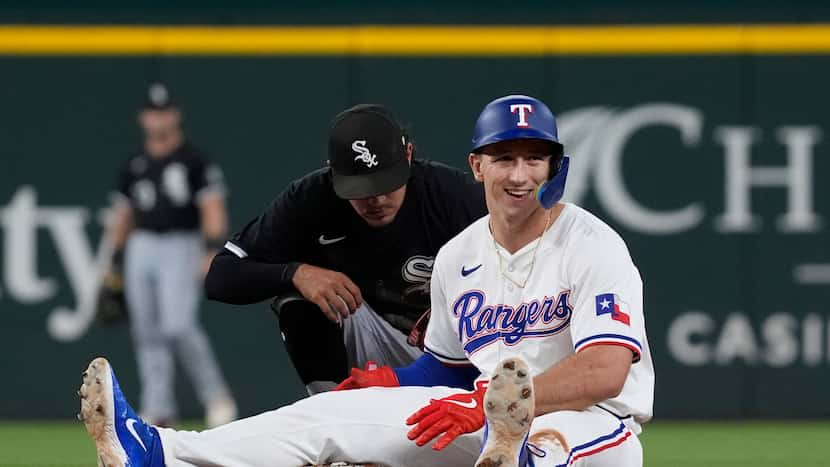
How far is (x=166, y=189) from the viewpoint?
936 cm

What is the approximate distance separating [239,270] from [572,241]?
1.54 metres

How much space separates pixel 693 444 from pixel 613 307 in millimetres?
3924

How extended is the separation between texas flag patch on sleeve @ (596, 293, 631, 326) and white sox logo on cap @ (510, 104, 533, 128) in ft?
1.74

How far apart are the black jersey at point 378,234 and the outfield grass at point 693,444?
1746mm

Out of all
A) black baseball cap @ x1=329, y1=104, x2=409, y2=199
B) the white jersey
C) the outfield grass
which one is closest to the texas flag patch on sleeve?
the white jersey

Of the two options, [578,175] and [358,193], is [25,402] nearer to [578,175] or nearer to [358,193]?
[578,175]

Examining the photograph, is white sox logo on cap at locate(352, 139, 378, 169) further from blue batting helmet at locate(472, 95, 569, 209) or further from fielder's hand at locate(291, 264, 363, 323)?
blue batting helmet at locate(472, 95, 569, 209)

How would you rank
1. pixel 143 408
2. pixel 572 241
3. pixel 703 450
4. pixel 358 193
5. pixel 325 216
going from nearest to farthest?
pixel 572 241
pixel 358 193
pixel 325 216
pixel 703 450
pixel 143 408

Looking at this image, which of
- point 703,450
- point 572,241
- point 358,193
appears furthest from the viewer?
point 703,450

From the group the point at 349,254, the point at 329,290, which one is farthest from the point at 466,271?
the point at 349,254

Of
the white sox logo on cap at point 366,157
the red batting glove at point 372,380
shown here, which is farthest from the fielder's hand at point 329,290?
the red batting glove at point 372,380

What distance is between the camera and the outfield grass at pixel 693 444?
24.1ft

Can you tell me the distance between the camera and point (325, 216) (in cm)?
580

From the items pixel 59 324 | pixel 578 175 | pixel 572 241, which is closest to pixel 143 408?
pixel 59 324
